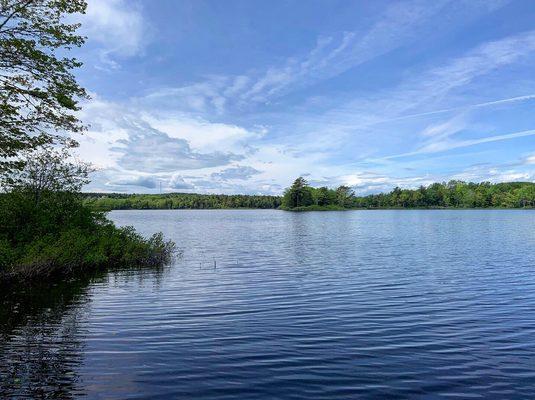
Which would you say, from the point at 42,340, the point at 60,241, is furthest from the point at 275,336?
the point at 60,241

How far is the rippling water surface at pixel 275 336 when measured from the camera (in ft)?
33.7

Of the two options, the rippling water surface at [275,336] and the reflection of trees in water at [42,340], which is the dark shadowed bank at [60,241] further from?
the rippling water surface at [275,336]

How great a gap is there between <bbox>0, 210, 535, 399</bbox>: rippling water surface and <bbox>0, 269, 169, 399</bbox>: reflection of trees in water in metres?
0.06

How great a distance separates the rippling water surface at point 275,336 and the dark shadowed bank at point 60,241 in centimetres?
195

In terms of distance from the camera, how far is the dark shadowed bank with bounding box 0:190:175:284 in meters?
24.2

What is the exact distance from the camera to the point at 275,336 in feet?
47.5

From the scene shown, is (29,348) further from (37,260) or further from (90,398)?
(37,260)

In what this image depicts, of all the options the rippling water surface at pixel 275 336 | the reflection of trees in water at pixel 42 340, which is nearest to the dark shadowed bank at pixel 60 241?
the reflection of trees in water at pixel 42 340

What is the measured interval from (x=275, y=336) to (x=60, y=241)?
18821 millimetres

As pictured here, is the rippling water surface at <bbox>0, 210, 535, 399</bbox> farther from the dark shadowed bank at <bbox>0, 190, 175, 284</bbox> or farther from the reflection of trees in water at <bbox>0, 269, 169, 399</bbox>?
the dark shadowed bank at <bbox>0, 190, 175, 284</bbox>

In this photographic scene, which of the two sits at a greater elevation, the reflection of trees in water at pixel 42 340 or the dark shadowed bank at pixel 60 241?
the dark shadowed bank at pixel 60 241

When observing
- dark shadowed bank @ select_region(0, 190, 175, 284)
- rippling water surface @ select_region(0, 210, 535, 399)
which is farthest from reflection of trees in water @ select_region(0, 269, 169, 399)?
dark shadowed bank @ select_region(0, 190, 175, 284)

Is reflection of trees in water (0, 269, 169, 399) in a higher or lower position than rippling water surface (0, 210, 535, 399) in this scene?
higher

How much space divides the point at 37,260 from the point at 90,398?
17.8 m
